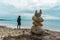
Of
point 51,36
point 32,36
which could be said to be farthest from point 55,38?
point 32,36

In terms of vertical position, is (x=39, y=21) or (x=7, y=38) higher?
(x=39, y=21)

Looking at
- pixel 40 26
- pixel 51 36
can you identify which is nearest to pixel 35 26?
pixel 40 26

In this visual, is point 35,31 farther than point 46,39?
Yes

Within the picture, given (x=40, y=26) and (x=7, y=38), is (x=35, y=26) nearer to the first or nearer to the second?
(x=40, y=26)

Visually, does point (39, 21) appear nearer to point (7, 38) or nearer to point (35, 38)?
point (35, 38)

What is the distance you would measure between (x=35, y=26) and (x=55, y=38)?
196 cm

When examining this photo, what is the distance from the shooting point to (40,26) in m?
17.8

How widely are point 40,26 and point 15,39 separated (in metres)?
2.02

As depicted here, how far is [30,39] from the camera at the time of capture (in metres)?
17.0

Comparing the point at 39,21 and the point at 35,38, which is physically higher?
the point at 39,21

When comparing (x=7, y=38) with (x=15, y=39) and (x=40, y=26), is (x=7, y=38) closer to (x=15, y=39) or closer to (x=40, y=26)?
(x=15, y=39)

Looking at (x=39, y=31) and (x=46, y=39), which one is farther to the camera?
(x=39, y=31)

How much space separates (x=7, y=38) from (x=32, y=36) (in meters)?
1.78

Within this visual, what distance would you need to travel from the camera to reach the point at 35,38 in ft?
55.7
